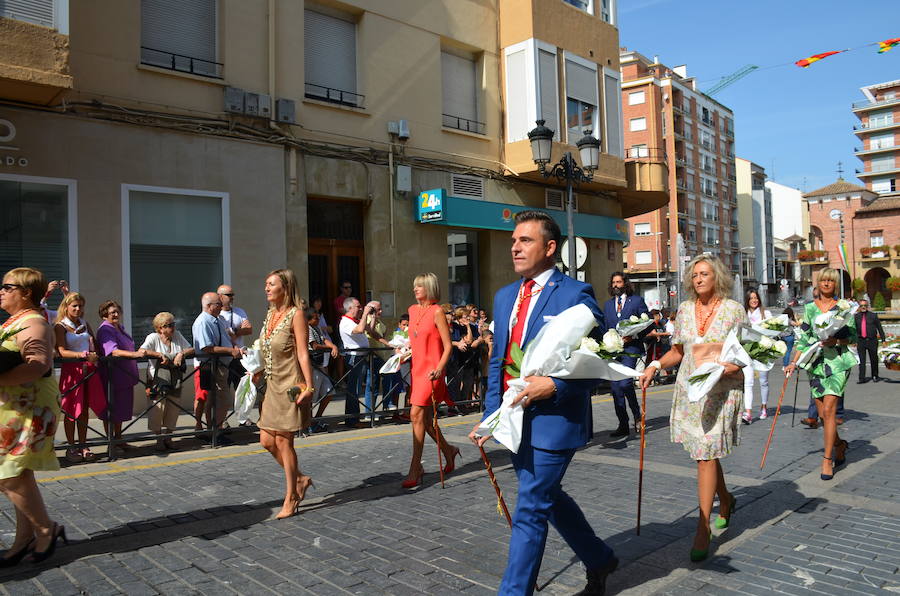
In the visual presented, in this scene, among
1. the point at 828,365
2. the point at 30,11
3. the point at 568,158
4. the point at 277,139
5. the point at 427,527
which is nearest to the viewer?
the point at 427,527

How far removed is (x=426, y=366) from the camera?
6.46 metres

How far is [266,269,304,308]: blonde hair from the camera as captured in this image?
5547mm

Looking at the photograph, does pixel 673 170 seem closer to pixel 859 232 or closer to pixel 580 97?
pixel 859 232

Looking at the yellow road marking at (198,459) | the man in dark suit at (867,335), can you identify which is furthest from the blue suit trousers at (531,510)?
the man in dark suit at (867,335)

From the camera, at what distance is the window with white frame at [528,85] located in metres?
17.0

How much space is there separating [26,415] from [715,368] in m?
4.22

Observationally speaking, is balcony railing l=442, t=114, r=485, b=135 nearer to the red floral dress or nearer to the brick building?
the red floral dress

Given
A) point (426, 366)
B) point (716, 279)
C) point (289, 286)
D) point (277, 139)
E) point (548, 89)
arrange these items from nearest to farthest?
point (716, 279), point (289, 286), point (426, 366), point (277, 139), point (548, 89)

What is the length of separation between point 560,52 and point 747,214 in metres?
68.7

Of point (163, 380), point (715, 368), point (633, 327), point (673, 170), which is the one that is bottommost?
point (163, 380)

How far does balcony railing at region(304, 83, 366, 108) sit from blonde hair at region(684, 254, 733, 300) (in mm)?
10479

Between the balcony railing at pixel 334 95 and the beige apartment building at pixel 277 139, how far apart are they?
4cm

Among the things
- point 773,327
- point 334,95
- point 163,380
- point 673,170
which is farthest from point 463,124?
point 673,170

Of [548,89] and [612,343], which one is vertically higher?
[548,89]
